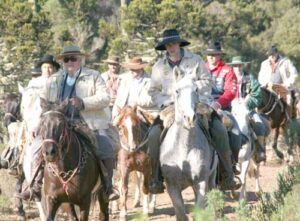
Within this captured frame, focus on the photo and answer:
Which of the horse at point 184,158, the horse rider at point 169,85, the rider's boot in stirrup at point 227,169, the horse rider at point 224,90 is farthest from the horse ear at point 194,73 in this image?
the horse rider at point 224,90

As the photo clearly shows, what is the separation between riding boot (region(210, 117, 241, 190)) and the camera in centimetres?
1040

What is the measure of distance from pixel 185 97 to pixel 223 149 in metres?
1.58

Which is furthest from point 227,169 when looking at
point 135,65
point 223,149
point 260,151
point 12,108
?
point 12,108

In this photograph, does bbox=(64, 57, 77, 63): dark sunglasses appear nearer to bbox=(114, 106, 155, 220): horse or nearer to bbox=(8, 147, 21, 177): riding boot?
bbox=(114, 106, 155, 220): horse

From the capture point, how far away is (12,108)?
14.6 metres

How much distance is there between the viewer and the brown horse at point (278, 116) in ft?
67.1

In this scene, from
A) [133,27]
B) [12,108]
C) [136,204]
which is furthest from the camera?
[133,27]

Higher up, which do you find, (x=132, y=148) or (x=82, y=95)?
(x=82, y=95)

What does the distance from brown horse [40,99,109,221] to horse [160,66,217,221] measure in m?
0.95

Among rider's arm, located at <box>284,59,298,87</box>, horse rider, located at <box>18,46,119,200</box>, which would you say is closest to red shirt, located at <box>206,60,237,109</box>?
horse rider, located at <box>18,46,119,200</box>

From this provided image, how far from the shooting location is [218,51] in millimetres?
13109

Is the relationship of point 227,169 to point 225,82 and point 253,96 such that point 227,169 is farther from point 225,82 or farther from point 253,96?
point 253,96

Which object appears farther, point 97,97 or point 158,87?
point 158,87

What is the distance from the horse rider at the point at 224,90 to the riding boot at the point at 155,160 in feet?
5.05
